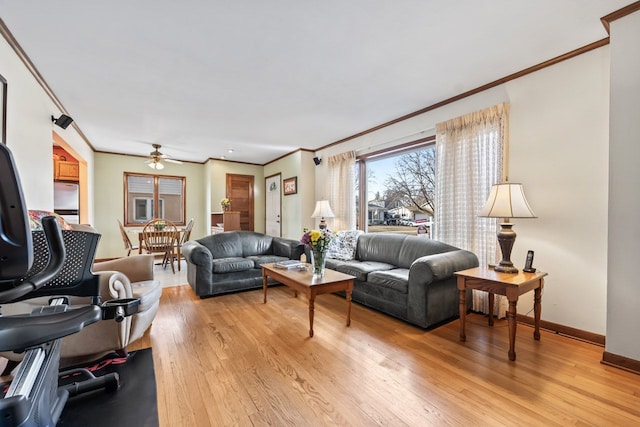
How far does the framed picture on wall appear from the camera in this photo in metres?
5.97

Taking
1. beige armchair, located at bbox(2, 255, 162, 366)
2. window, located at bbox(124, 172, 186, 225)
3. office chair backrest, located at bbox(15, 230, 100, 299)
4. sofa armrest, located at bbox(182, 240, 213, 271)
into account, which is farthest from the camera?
window, located at bbox(124, 172, 186, 225)

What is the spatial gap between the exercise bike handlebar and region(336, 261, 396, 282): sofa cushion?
2667 millimetres

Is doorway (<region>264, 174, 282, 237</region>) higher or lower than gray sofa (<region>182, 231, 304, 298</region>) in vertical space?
higher

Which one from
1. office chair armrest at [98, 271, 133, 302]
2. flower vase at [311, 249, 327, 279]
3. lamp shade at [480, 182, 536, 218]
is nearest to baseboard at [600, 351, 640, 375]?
lamp shade at [480, 182, 536, 218]

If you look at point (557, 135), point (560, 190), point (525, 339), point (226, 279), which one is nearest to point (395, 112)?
point (557, 135)

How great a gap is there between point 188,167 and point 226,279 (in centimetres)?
459

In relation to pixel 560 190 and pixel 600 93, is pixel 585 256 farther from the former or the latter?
pixel 600 93

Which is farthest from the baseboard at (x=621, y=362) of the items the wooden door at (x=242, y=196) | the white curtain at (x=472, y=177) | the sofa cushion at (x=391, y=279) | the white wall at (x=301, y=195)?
the wooden door at (x=242, y=196)

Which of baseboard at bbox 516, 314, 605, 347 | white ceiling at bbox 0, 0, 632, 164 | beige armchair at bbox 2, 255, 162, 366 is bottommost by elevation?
baseboard at bbox 516, 314, 605, 347

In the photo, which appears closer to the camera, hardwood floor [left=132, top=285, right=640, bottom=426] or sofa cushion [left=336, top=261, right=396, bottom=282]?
hardwood floor [left=132, top=285, right=640, bottom=426]

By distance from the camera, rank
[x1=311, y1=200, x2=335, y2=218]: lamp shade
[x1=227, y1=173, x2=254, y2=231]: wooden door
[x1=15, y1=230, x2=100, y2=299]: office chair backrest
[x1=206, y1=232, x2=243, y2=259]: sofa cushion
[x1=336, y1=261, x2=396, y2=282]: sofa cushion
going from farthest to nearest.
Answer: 1. [x1=227, y1=173, x2=254, y2=231]: wooden door
2. [x1=311, y1=200, x2=335, y2=218]: lamp shade
3. [x1=206, y1=232, x2=243, y2=259]: sofa cushion
4. [x1=336, y1=261, x2=396, y2=282]: sofa cushion
5. [x1=15, y1=230, x2=100, y2=299]: office chair backrest

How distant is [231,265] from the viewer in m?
3.80

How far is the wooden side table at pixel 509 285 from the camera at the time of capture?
6.91ft

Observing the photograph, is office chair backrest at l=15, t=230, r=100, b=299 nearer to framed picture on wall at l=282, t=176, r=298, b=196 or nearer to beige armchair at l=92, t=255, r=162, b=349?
beige armchair at l=92, t=255, r=162, b=349
